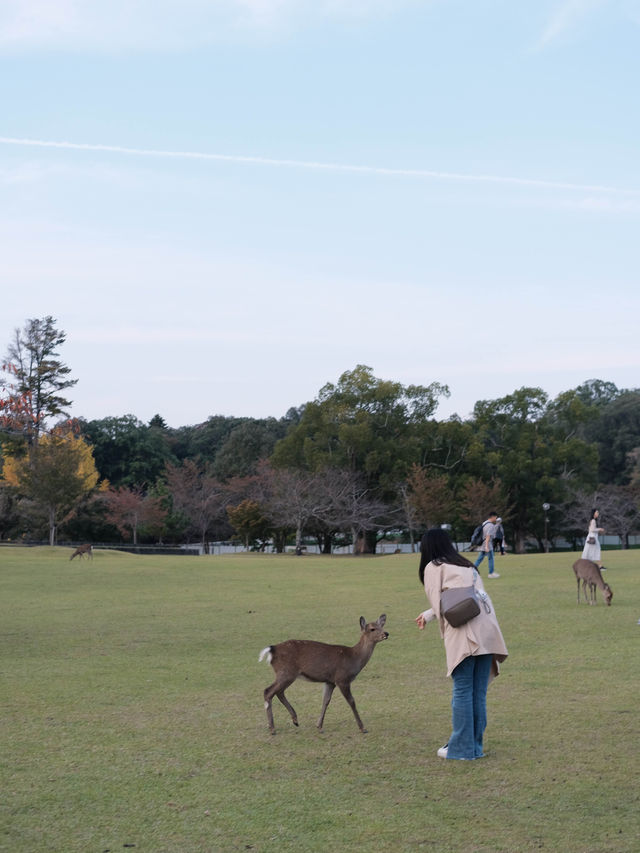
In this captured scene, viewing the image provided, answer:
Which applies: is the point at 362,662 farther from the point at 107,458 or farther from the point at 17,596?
the point at 107,458

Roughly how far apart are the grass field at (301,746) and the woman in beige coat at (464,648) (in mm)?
221

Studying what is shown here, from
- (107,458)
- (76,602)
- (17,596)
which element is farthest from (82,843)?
(107,458)

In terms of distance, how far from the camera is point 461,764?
663 cm

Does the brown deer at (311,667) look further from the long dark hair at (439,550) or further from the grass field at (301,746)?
the long dark hair at (439,550)

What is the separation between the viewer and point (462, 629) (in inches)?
270

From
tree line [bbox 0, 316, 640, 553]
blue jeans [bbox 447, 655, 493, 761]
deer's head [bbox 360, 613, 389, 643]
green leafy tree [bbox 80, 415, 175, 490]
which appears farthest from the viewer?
green leafy tree [bbox 80, 415, 175, 490]

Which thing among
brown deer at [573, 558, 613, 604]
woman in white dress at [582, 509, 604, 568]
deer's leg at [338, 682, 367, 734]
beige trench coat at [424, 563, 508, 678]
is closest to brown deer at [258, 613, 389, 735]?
deer's leg at [338, 682, 367, 734]

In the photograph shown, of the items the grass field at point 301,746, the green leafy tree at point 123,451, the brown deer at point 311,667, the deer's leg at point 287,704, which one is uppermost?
the green leafy tree at point 123,451

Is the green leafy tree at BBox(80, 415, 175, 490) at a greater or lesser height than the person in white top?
greater

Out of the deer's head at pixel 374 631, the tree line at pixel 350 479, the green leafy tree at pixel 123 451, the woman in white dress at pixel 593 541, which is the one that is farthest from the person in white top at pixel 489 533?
the green leafy tree at pixel 123 451

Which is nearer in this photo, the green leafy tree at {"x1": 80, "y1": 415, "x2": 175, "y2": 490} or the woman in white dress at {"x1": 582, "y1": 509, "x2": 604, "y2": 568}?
the woman in white dress at {"x1": 582, "y1": 509, "x2": 604, "y2": 568}

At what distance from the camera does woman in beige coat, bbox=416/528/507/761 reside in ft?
22.2

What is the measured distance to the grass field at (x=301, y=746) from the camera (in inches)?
208

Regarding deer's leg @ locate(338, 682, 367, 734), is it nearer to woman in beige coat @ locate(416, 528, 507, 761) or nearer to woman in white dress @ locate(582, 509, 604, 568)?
woman in beige coat @ locate(416, 528, 507, 761)
